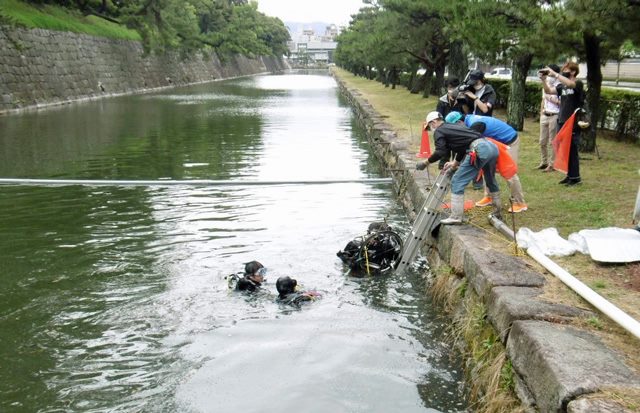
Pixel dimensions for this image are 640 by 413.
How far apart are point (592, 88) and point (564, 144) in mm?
3526

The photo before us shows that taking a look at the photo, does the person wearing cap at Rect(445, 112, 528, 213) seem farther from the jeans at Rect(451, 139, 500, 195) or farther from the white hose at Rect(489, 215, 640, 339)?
the white hose at Rect(489, 215, 640, 339)

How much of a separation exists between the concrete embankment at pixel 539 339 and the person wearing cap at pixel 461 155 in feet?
1.53

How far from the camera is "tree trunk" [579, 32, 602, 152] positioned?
10.6 metres

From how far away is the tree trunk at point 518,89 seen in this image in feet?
45.7

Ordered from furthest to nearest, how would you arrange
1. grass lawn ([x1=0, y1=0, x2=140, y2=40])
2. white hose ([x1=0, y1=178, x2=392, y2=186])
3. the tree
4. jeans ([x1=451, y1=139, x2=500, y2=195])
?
1. grass lawn ([x1=0, y1=0, x2=140, y2=40])
2. white hose ([x1=0, y1=178, x2=392, y2=186])
3. the tree
4. jeans ([x1=451, y1=139, x2=500, y2=195])

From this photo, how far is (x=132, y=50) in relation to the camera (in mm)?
40844

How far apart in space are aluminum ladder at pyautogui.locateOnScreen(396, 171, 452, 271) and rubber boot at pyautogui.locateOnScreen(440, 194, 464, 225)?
Answer: 212mm

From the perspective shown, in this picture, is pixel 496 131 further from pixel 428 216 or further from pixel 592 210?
pixel 592 210

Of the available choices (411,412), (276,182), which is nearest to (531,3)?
(276,182)

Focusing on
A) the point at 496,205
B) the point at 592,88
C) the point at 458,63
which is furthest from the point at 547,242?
the point at 458,63

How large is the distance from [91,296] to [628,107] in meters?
11.3

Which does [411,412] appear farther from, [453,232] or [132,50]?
[132,50]

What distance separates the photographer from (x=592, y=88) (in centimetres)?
1095

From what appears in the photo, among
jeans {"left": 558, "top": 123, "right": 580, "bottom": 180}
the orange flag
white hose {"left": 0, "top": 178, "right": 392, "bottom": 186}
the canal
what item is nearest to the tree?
the orange flag
